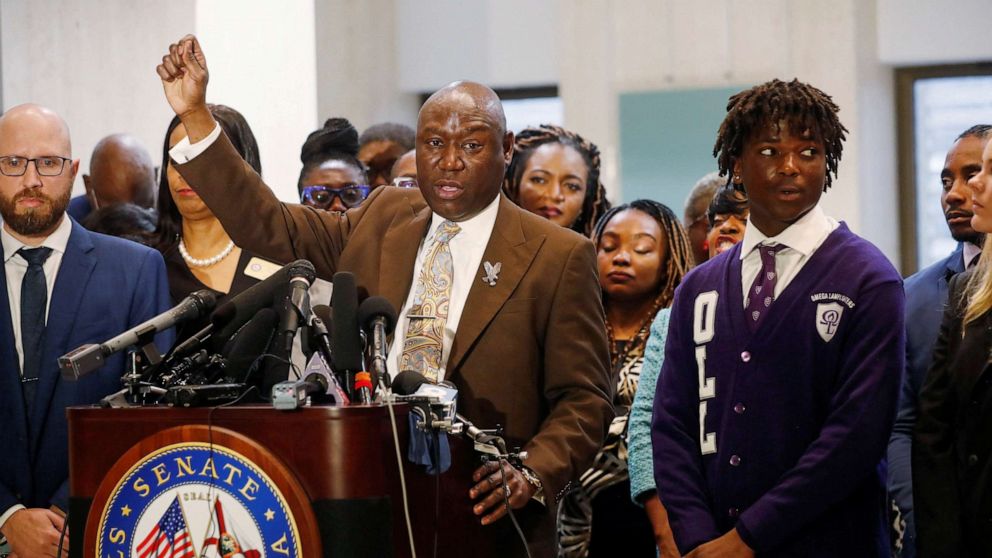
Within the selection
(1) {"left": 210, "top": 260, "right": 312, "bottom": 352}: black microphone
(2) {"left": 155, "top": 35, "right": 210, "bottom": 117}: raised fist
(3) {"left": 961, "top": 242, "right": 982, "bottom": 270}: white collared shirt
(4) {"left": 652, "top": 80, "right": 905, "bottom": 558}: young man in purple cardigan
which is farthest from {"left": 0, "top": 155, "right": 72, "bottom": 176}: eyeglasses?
(3) {"left": 961, "top": 242, "right": 982, "bottom": 270}: white collared shirt

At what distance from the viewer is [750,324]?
10.8 ft

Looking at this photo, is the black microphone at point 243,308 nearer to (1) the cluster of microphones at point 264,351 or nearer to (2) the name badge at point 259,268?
(1) the cluster of microphones at point 264,351

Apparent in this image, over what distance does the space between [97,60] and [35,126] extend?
5.42m

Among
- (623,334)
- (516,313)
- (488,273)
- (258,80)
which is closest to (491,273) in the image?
(488,273)

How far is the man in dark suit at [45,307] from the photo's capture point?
3.81 m

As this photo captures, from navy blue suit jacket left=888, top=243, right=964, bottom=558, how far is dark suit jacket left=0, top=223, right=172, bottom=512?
2.13 m

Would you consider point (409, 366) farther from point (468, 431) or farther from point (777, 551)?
point (777, 551)

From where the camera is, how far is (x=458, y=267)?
3465 millimetres

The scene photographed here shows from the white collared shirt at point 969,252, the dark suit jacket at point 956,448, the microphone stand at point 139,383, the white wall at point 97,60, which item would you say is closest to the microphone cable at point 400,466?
the microphone stand at point 139,383

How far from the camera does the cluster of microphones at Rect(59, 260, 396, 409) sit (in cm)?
253

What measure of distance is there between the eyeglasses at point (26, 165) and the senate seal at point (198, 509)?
5.97 feet

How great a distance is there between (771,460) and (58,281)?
6.85ft

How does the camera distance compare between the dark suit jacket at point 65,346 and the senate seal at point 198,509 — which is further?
the dark suit jacket at point 65,346

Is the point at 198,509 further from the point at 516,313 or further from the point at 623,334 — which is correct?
the point at 623,334
